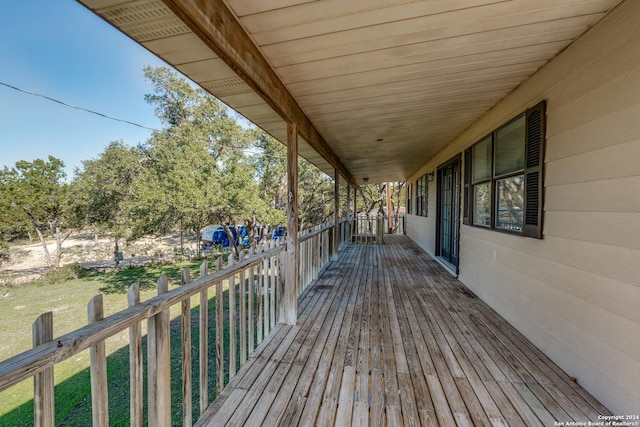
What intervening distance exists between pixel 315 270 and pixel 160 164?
10116 mm

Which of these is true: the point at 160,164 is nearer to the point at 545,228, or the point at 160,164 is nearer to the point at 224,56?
the point at 224,56

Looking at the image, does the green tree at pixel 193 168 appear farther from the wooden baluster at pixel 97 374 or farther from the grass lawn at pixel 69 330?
the wooden baluster at pixel 97 374

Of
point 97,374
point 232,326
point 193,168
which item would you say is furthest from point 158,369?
point 193,168

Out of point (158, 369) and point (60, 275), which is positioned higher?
point (158, 369)

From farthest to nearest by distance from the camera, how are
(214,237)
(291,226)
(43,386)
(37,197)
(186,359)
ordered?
1. (214,237)
2. (37,197)
3. (291,226)
4. (186,359)
5. (43,386)

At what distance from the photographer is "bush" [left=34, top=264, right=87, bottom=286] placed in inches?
535

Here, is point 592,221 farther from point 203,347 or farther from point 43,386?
point 43,386

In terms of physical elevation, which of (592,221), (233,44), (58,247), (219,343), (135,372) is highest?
(233,44)

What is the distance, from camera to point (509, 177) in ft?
9.84

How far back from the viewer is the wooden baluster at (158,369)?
1.32 m

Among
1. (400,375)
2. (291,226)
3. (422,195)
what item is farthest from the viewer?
(422,195)

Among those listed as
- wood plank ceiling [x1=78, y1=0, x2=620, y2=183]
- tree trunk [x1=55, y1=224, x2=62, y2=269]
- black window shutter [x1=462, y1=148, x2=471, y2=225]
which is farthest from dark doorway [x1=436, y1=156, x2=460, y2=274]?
tree trunk [x1=55, y1=224, x2=62, y2=269]

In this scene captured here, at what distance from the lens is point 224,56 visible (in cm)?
159

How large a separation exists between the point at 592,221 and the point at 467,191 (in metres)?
2.44
